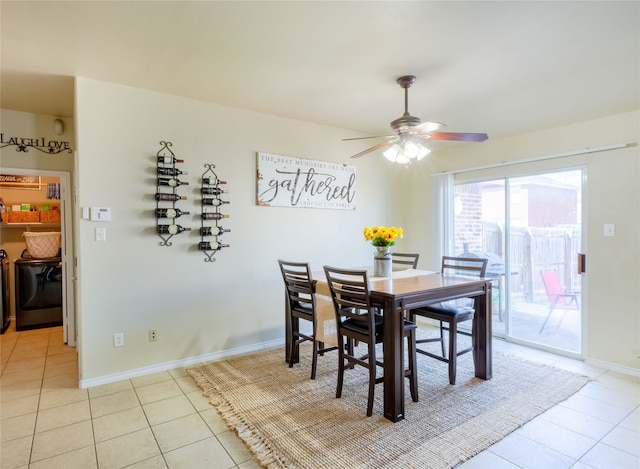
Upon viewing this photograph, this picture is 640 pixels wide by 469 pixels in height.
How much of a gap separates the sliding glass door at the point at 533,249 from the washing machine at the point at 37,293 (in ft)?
17.7

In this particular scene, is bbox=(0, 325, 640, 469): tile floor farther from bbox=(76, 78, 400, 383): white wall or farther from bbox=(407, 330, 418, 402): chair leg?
bbox=(407, 330, 418, 402): chair leg

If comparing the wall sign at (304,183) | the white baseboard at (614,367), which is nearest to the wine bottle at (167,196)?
the wall sign at (304,183)

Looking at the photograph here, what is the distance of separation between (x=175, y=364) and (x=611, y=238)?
4203 mm

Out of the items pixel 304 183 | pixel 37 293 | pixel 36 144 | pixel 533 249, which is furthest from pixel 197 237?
pixel 533 249

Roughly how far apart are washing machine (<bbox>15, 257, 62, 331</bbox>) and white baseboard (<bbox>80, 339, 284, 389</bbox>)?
93.6 inches

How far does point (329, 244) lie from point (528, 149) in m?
2.44

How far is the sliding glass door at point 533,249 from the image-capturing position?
11.9 ft

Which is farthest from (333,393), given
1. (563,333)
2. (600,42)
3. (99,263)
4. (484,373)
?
(600,42)

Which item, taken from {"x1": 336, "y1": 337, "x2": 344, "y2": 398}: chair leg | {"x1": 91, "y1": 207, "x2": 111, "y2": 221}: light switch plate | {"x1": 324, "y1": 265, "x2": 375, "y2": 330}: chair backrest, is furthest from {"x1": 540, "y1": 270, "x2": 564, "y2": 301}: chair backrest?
{"x1": 91, "y1": 207, "x2": 111, "y2": 221}: light switch plate

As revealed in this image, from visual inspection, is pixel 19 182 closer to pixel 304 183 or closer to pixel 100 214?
A: pixel 100 214

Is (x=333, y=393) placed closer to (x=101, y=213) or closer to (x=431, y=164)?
(x=101, y=213)

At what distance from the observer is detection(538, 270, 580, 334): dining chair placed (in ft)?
12.0

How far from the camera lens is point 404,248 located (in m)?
5.05

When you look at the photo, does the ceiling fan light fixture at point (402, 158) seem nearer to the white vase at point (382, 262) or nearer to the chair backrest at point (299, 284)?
the white vase at point (382, 262)
